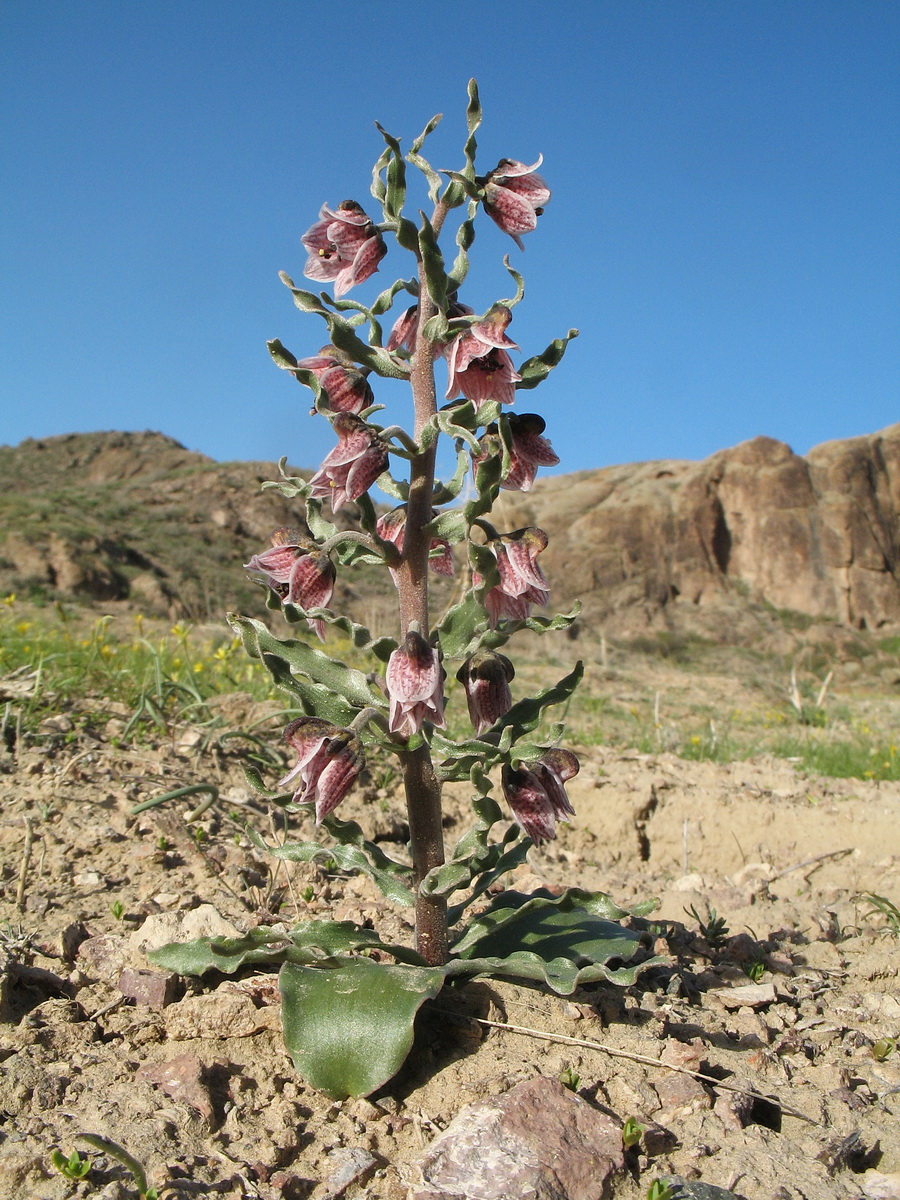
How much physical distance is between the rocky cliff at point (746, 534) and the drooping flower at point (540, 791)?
2371cm

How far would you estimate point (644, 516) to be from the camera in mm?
27547

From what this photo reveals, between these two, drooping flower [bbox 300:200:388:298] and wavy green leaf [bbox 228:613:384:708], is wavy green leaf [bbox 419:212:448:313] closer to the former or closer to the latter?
drooping flower [bbox 300:200:388:298]

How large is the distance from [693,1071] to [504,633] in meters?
1.08

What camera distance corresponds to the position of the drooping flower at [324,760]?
6.88 feet

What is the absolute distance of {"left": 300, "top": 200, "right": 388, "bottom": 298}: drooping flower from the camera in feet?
7.42

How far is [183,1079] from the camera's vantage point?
1.85 metres

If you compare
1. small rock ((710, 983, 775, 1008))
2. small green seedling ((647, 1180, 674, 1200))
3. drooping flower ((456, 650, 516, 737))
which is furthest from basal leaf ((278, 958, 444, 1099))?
small rock ((710, 983, 775, 1008))

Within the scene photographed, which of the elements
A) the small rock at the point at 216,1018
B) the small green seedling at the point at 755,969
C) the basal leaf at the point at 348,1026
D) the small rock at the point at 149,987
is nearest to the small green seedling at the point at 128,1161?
the basal leaf at the point at 348,1026

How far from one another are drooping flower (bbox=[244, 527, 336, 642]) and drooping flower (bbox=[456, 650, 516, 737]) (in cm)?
39

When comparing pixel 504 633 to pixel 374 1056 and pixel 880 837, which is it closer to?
pixel 374 1056

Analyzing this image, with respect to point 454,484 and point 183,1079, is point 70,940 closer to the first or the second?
point 183,1079

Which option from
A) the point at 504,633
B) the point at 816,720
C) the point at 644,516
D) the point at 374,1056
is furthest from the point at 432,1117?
the point at 644,516

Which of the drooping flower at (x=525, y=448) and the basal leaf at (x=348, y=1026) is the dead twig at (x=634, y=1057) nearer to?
the basal leaf at (x=348, y=1026)

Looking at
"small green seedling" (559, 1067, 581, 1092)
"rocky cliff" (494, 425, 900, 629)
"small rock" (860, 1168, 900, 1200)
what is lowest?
"small rock" (860, 1168, 900, 1200)
